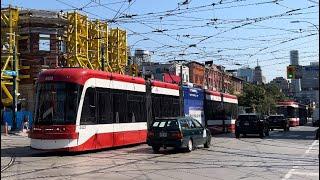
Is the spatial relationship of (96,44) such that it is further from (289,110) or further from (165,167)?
(165,167)

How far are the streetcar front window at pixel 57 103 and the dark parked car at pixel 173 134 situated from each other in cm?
361

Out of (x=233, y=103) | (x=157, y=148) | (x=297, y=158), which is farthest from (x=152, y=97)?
(x=233, y=103)

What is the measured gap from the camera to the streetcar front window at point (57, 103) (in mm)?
20812

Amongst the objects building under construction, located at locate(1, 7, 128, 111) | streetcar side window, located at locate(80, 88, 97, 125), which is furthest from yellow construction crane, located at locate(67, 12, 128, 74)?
streetcar side window, located at locate(80, 88, 97, 125)

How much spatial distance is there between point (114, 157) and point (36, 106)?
402 cm

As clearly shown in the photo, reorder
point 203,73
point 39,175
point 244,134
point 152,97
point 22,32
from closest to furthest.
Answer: point 39,175 < point 152,97 < point 244,134 < point 22,32 < point 203,73

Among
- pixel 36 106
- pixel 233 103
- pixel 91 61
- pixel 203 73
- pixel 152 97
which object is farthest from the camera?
pixel 203 73

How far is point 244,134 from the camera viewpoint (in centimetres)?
3759

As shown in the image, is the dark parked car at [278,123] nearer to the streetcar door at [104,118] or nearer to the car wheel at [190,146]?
the car wheel at [190,146]

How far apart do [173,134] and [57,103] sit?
484 centimetres

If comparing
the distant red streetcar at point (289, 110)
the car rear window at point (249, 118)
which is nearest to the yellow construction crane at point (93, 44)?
the distant red streetcar at point (289, 110)

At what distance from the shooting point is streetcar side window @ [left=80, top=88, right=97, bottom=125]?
21250 mm

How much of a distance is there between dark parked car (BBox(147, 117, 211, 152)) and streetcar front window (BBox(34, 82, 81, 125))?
3605 millimetres

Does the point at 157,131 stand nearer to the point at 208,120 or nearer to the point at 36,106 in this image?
the point at 36,106
